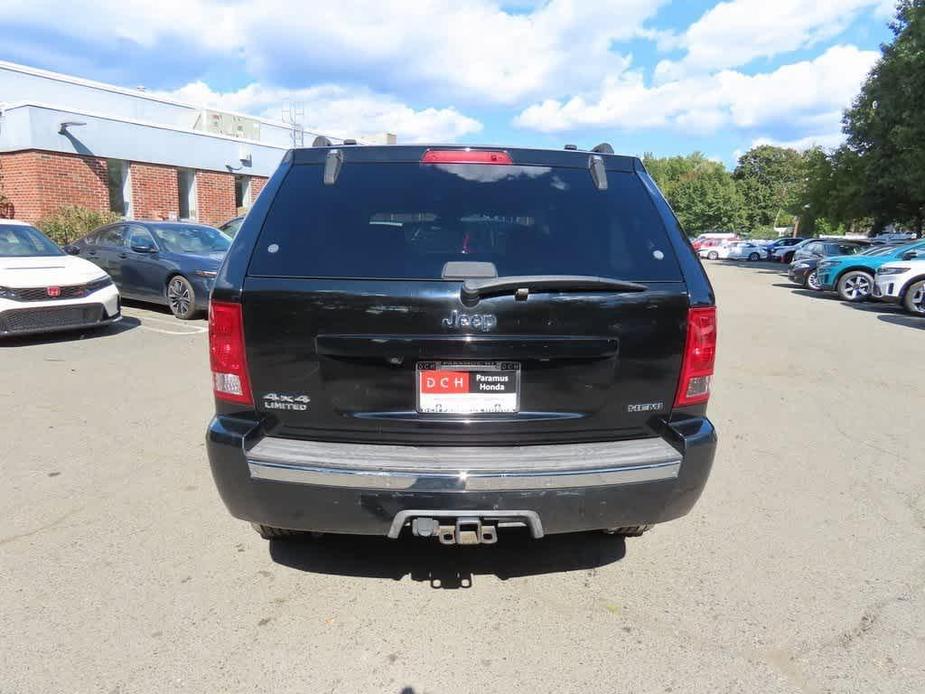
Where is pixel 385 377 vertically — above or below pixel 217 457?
above

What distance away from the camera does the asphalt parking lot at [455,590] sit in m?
2.41

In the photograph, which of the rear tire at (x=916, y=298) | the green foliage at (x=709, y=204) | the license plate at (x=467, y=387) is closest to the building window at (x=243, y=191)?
the rear tire at (x=916, y=298)

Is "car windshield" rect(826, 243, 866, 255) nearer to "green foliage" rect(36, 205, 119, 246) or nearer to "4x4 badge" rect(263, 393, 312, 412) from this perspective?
"green foliage" rect(36, 205, 119, 246)

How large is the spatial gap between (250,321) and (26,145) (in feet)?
56.1

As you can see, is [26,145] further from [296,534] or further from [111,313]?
[296,534]

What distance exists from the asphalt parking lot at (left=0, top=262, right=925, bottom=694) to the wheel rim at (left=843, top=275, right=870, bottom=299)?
12.9 metres

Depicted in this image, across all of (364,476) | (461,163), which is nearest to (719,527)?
(364,476)

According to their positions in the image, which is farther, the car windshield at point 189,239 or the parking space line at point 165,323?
the car windshield at point 189,239

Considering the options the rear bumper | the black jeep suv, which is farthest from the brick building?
the rear bumper

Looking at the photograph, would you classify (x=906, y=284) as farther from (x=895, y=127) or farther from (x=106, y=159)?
(x=106, y=159)

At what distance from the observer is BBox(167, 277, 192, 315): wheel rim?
1011 cm

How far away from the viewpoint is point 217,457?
255 cm

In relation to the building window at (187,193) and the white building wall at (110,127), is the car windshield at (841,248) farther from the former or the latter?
the building window at (187,193)

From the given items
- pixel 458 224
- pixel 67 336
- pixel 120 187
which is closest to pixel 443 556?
pixel 458 224
